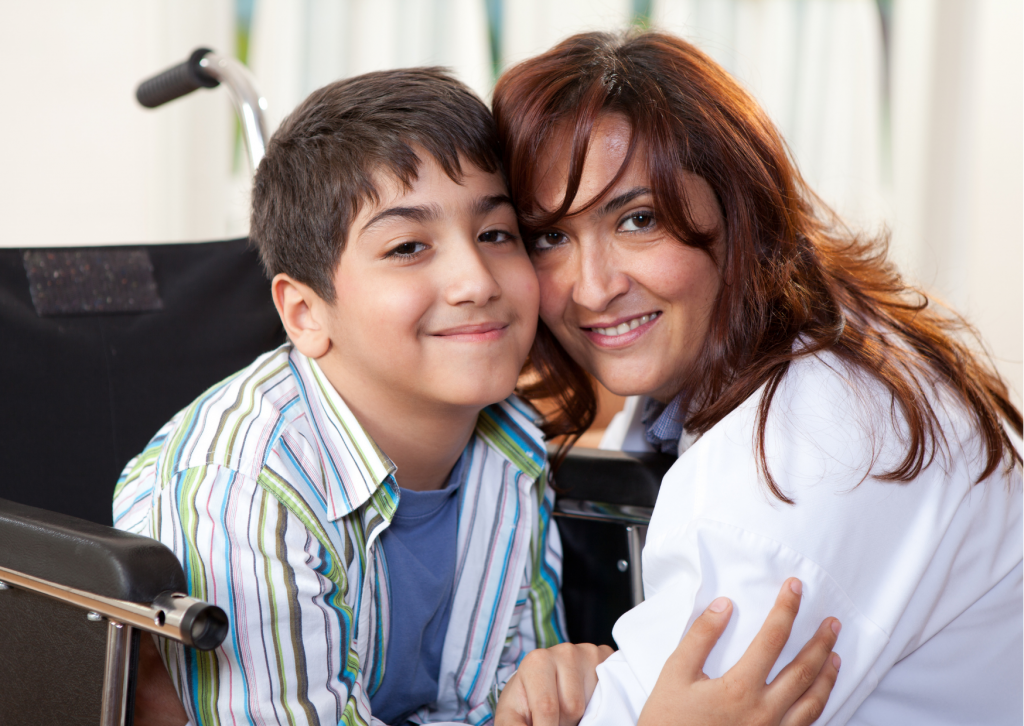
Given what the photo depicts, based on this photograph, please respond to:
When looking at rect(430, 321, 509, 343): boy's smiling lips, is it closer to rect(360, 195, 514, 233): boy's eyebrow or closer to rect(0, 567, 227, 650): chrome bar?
rect(360, 195, 514, 233): boy's eyebrow

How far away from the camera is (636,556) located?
109 centimetres

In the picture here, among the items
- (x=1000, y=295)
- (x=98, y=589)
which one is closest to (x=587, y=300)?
Result: (x=98, y=589)

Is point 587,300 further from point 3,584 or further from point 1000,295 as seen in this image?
point 1000,295

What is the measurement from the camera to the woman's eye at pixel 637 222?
962mm

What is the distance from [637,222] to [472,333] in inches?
8.2

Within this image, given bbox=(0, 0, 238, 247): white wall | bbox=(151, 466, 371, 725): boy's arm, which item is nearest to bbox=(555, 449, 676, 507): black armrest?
bbox=(151, 466, 371, 725): boy's arm

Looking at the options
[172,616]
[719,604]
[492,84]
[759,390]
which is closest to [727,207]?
[759,390]

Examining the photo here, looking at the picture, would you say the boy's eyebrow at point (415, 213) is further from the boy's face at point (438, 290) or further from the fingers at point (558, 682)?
the fingers at point (558, 682)

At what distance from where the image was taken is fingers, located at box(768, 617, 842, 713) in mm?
730

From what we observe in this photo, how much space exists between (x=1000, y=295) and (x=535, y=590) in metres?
1.79

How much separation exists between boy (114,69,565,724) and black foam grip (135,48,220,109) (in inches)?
13.8

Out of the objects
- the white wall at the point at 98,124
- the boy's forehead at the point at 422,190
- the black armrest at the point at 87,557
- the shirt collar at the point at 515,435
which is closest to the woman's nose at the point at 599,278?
the boy's forehead at the point at 422,190

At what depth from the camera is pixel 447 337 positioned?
0.95 metres

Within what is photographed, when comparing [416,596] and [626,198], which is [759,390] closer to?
[626,198]
